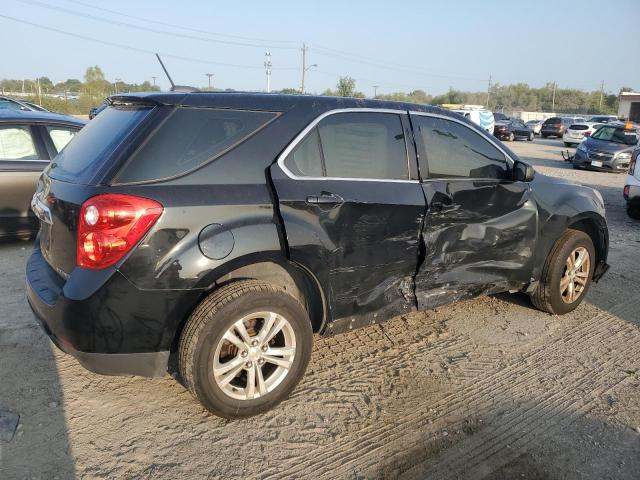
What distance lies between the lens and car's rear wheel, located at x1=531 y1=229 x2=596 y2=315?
4.26m

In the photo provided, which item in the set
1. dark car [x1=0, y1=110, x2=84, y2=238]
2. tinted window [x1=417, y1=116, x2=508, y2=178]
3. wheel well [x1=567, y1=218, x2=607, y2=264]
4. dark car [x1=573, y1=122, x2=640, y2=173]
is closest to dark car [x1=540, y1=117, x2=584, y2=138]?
dark car [x1=573, y1=122, x2=640, y2=173]

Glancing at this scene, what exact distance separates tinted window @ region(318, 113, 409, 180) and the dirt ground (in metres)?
1.35

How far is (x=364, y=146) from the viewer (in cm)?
329

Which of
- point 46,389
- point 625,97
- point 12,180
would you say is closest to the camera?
point 46,389

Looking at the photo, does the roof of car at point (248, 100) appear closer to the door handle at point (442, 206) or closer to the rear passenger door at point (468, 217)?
the rear passenger door at point (468, 217)

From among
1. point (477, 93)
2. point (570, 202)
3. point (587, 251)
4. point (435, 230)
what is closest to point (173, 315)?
point (435, 230)

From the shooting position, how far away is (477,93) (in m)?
107

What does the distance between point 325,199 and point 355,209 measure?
0.23 meters

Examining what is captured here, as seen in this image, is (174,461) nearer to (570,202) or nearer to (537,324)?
(537,324)

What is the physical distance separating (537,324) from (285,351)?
8.20 feet

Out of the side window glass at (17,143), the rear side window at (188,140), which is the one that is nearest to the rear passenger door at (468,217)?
the rear side window at (188,140)

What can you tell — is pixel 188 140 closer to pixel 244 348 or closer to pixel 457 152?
pixel 244 348

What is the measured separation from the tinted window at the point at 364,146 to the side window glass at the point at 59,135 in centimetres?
417

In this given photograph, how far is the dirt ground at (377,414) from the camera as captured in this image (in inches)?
99.8
